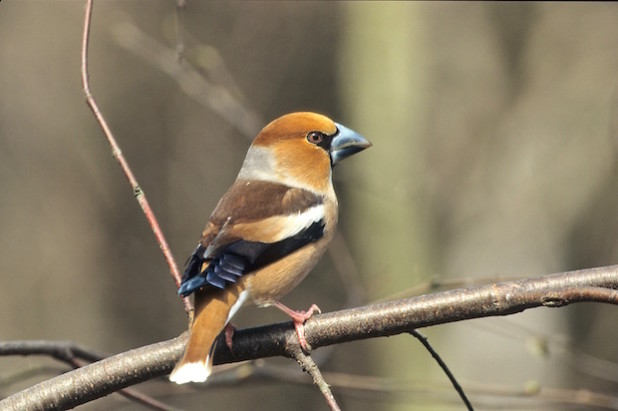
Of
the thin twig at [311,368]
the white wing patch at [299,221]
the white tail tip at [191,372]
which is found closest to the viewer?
the thin twig at [311,368]

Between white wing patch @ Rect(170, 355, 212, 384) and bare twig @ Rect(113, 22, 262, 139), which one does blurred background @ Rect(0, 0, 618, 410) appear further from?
white wing patch @ Rect(170, 355, 212, 384)

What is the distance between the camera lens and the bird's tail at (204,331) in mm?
2609

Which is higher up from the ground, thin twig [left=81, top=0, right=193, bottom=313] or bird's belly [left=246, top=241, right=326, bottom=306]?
thin twig [left=81, top=0, right=193, bottom=313]

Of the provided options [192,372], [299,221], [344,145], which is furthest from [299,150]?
[192,372]

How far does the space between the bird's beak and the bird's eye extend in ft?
0.21

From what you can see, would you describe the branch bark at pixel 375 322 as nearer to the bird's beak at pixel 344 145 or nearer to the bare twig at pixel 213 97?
the bird's beak at pixel 344 145

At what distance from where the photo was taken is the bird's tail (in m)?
2.61

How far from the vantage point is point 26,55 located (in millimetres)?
11117

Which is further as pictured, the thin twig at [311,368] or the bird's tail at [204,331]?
the bird's tail at [204,331]

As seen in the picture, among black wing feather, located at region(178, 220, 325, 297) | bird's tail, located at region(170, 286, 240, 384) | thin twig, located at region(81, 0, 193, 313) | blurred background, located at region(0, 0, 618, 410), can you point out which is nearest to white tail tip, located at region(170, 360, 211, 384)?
bird's tail, located at region(170, 286, 240, 384)

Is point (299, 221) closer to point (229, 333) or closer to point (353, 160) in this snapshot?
point (229, 333)

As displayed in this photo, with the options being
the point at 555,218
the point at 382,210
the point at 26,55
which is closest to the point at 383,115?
the point at 382,210

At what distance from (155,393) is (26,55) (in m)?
7.52

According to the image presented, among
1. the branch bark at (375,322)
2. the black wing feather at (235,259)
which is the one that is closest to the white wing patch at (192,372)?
the branch bark at (375,322)
